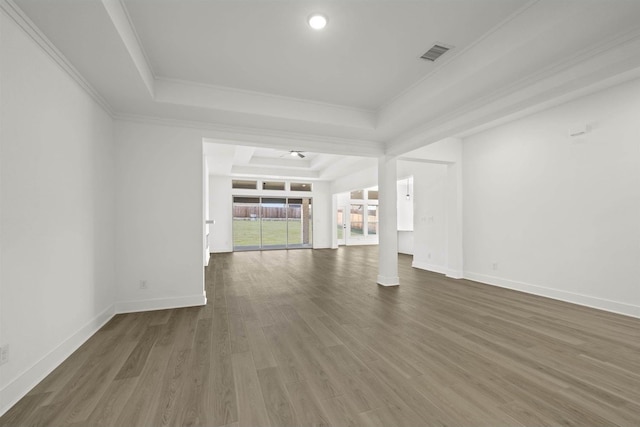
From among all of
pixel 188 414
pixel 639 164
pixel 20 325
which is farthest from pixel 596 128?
pixel 20 325

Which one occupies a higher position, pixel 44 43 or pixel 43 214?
pixel 44 43

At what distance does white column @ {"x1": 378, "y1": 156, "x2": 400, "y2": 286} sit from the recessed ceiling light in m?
3.11

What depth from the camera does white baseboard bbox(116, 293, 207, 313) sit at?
11.8ft

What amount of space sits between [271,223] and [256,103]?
8.06 metres

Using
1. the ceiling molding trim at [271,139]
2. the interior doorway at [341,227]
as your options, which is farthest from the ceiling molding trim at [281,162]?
the ceiling molding trim at [271,139]

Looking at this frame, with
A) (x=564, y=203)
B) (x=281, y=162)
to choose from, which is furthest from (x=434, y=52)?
(x=281, y=162)

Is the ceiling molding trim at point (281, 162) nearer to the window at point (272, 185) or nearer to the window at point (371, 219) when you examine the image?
the window at point (272, 185)

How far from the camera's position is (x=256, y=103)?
11.7ft

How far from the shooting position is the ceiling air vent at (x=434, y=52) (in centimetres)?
263

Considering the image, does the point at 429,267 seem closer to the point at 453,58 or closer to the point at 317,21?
the point at 453,58

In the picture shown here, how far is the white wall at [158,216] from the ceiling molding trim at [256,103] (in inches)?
29.0

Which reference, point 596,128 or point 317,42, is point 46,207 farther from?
point 596,128

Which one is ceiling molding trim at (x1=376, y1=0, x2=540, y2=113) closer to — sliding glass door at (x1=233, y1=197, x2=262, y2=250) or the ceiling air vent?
the ceiling air vent

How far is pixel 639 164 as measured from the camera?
3398 millimetres
